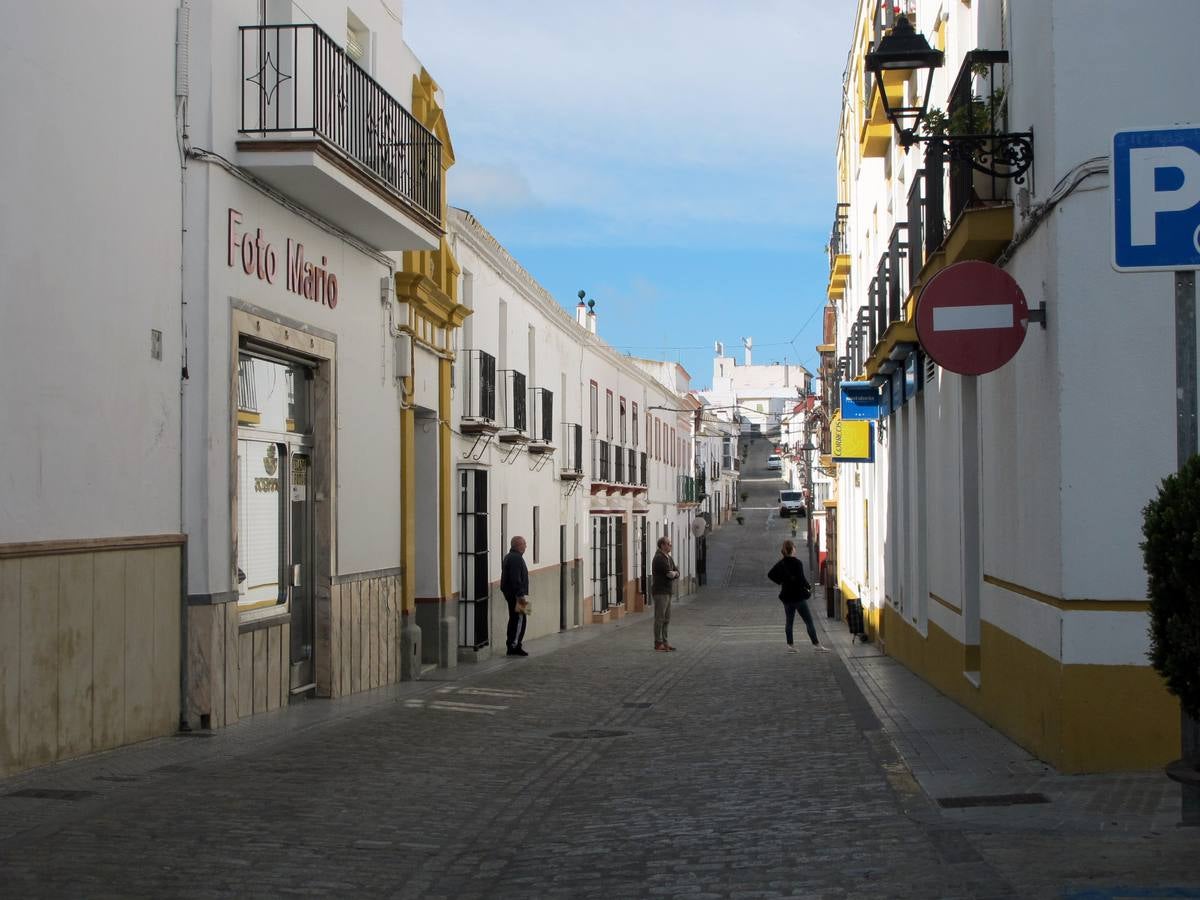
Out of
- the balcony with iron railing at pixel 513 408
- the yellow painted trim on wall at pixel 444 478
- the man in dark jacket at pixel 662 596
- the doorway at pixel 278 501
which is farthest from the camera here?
the balcony with iron railing at pixel 513 408

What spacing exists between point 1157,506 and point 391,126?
35.0ft

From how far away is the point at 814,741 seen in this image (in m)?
10.9

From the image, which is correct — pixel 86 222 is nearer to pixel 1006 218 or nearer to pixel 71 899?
pixel 71 899

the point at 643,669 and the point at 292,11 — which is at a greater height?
the point at 292,11

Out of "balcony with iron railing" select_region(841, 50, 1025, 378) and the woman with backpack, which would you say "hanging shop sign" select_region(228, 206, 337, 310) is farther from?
the woman with backpack

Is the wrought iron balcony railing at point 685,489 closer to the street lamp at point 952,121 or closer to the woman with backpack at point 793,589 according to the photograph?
the woman with backpack at point 793,589

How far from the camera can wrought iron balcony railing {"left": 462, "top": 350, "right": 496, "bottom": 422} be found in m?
20.8

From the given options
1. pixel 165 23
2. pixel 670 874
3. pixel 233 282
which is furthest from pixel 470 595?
pixel 670 874

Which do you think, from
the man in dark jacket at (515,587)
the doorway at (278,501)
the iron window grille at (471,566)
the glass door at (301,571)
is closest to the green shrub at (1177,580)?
the doorway at (278,501)

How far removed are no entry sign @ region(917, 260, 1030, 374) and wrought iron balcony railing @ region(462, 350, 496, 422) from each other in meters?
12.4

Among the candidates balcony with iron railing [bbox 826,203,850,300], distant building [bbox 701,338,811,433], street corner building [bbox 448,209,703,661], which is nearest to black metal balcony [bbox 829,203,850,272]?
balcony with iron railing [bbox 826,203,850,300]

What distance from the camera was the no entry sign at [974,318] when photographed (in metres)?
8.62

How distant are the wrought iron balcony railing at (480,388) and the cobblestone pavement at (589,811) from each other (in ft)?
25.3

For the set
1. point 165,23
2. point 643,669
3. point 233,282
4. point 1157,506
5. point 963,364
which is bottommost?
point 643,669
